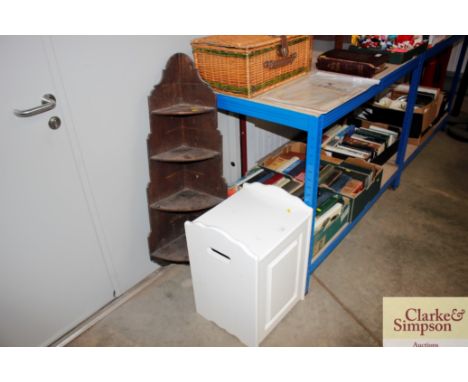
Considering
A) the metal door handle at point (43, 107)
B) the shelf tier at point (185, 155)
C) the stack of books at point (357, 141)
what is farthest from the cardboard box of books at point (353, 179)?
the metal door handle at point (43, 107)

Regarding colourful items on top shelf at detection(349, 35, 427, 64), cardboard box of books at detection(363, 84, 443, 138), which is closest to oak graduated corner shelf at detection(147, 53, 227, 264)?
colourful items on top shelf at detection(349, 35, 427, 64)

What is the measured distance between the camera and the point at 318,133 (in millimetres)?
1485

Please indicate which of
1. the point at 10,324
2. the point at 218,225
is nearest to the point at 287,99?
the point at 218,225

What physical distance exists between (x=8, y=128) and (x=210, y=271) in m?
0.94

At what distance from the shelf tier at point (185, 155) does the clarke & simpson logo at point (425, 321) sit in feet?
3.76

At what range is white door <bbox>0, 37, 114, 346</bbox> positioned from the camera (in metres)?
1.31

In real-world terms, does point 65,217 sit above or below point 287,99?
below

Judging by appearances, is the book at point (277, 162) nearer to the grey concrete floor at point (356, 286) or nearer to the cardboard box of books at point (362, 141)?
the cardboard box of books at point (362, 141)

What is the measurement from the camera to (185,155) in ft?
6.03

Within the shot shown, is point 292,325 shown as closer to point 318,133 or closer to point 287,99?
point 318,133

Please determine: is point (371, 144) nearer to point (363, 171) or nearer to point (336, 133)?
point (336, 133)

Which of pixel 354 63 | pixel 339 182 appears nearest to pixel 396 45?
pixel 354 63

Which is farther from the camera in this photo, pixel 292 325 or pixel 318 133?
pixel 292 325

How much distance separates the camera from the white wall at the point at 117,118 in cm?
146
